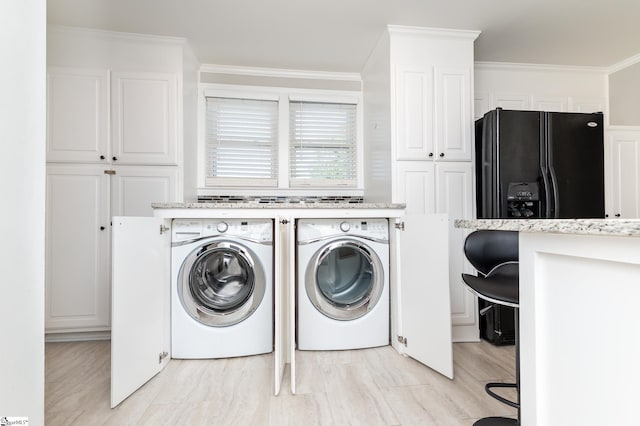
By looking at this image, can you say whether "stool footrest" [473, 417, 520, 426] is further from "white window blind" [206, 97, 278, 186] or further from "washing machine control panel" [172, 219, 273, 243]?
"white window blind" [206, 97, 278, 186]

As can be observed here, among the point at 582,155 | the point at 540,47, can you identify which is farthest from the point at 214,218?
the point at 540,47

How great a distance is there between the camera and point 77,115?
234cm

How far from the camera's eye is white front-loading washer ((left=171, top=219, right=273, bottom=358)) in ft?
6.42

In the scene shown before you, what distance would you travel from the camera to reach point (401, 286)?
2072mm

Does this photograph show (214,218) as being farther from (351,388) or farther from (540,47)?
(540,47)

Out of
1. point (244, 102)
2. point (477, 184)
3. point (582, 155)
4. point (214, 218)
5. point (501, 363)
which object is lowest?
point (501, 363)

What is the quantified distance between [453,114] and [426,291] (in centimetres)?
144

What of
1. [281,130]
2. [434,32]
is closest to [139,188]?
[281,130]

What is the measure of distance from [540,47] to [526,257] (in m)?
2.70

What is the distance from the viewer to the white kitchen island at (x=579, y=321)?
1.77 ft

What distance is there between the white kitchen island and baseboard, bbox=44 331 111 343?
9.01 ft

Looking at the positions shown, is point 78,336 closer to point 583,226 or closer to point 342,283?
point 342,283

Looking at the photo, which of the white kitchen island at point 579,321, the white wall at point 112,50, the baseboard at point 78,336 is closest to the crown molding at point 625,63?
the white kitchen island at point 579,321

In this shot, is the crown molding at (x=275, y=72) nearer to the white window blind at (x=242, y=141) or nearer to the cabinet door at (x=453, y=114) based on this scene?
Result: the white window blind at (x=242, y=141)
